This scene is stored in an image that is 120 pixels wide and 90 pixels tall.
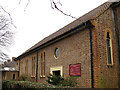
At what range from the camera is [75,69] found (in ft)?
40.1

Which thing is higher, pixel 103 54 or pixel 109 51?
pixel 109 51

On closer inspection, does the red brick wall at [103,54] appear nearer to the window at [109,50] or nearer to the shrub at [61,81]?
the window at [109,50]

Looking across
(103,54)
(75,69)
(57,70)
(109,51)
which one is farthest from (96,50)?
(57,70)

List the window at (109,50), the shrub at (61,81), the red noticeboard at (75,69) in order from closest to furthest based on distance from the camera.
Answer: the shrub at (61,81), the window at (109,50), the red noticeboard at (75,69)

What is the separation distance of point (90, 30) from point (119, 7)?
9.90 feet

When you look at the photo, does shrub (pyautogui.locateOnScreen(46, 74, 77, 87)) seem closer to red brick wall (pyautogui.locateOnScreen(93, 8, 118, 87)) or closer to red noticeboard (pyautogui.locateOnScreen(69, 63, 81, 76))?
red noticeboard (pyautogui.locateOnScreen(69, 63, 81, 76))

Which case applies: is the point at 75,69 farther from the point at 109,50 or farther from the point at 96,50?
the point at 109,50

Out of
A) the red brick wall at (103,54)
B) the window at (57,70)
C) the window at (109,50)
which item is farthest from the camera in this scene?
the window at (57,70)

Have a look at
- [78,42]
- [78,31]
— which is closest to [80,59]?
[78,42]

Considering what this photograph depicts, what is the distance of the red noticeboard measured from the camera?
11.7m

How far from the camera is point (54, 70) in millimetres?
15492

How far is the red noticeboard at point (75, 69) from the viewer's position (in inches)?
462

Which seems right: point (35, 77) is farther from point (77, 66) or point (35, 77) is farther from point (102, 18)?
point (102, 18)

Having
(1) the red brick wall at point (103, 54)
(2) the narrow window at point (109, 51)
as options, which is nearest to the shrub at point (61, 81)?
(1) the red brick wall at point (103, 54)
